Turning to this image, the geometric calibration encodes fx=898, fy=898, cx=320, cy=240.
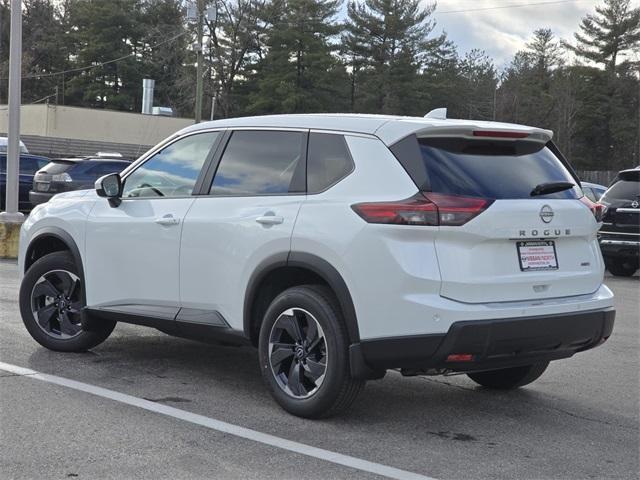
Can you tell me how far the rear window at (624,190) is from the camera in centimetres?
1493

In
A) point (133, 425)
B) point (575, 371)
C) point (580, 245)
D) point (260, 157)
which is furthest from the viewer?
point (575, 371)

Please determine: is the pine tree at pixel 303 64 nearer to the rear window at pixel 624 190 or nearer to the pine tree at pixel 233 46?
the pine tree at pixel 233 46

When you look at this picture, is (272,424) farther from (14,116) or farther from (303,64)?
(303,64)

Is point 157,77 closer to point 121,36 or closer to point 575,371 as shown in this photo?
point 121,36

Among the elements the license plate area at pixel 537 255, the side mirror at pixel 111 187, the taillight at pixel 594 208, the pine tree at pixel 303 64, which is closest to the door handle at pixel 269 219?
the license plate area at pixel 537 255

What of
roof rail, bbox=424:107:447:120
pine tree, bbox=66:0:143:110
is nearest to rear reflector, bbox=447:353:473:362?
roof rail, bbox=424:107:447:120

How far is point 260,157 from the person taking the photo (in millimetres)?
5898

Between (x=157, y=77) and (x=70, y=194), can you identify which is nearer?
(x=70, y=194)

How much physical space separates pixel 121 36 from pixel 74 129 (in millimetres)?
23777

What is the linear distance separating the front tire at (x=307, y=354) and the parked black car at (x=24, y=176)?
61.2 feet

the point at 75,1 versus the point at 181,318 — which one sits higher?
the point at 75,1

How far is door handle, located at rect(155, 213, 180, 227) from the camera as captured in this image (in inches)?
240

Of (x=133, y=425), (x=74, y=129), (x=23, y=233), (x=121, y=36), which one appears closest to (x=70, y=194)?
(x=23, y=233)

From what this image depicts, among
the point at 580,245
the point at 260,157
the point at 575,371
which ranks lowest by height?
the point at 575,371
